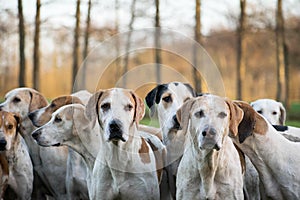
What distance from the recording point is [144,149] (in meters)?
5.62

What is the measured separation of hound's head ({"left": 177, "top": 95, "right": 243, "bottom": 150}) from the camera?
4496mm

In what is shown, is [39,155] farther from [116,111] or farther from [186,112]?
[186,112]

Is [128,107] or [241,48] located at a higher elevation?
[241,48]

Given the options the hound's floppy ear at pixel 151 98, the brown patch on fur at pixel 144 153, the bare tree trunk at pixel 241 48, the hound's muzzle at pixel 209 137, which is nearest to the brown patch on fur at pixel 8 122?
the hound's floppy ear at pixel 151 98

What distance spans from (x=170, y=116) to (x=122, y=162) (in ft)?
3.20

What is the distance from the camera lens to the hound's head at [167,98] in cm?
632

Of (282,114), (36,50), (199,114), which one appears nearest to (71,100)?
(199,114)

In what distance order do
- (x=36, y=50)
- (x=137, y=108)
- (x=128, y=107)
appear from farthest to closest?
(x=36, y=50), (x=137, y=108), (x=128, y=107)

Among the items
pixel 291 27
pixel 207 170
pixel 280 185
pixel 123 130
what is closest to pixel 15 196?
pixel 123 130

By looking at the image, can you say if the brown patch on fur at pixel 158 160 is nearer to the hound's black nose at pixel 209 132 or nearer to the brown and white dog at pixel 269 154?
Result: the brown and white dog at pixel 269 154

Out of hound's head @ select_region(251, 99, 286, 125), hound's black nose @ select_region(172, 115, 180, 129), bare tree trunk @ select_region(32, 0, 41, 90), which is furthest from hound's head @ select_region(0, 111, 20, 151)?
bare tree trunk @ select_region(32, 0, 41, 90)

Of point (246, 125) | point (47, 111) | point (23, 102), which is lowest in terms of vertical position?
point (246, 125)

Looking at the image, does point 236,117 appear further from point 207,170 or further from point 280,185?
point 280,185

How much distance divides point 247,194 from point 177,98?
1.34 m
